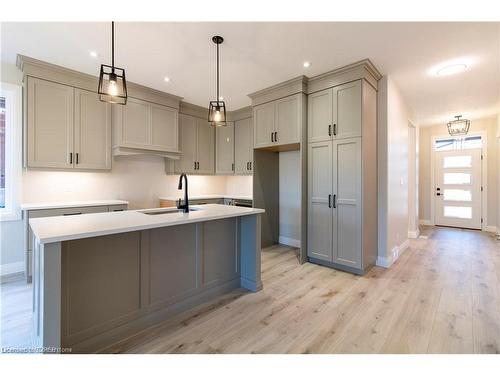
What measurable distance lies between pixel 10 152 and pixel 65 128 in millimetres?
719

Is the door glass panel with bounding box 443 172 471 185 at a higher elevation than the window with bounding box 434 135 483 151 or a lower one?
lower

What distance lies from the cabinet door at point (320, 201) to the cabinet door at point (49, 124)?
347cm

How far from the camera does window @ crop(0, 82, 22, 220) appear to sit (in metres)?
3.20

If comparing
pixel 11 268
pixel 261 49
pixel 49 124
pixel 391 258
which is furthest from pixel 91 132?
pixel 391 258

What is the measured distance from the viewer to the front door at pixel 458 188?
20.1 feet

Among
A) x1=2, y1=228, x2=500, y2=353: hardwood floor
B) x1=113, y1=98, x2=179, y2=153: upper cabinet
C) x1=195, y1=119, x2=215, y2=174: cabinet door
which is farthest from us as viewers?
x1=195, y1=119, x2=215, y2=174: cabinet door

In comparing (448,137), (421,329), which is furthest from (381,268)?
(448,137)

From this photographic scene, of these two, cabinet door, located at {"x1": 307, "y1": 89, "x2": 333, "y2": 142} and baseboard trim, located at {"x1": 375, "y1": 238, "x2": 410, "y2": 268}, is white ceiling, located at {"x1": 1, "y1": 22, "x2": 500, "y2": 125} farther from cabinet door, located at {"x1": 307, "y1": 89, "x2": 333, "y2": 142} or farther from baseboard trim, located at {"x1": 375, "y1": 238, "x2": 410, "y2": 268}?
baseboard trim, located at {"x1": 375, "y1": 238, "x2": 410, "y2": 268}

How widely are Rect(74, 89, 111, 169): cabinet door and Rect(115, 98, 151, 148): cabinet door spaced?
0.61 ft

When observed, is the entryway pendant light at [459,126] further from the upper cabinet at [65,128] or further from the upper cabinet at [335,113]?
the upper cabinet at [65,128]

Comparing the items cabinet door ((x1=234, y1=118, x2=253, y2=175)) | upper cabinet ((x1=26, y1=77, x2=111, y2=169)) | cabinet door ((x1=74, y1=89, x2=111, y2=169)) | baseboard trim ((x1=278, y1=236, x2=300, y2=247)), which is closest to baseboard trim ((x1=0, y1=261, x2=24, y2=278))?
upper cabinet ((x1=26, y1=77, x2=111, y2=169))

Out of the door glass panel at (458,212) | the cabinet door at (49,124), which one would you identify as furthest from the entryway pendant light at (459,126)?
the cabinet door at (49,124)

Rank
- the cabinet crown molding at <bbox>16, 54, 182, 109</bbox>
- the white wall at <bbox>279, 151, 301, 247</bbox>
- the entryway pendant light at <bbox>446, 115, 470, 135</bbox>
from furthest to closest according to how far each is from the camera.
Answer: the entryway pendant light at <bbox>446, 115, 470, 135</bbox>, the white wall at <bbox>279, 151, 301, 247</bbox>, the cabinet crown molding at <bbox>16, 54, 182, 109</bbox>

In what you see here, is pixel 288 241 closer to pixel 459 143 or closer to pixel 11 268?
pixel 11 268
